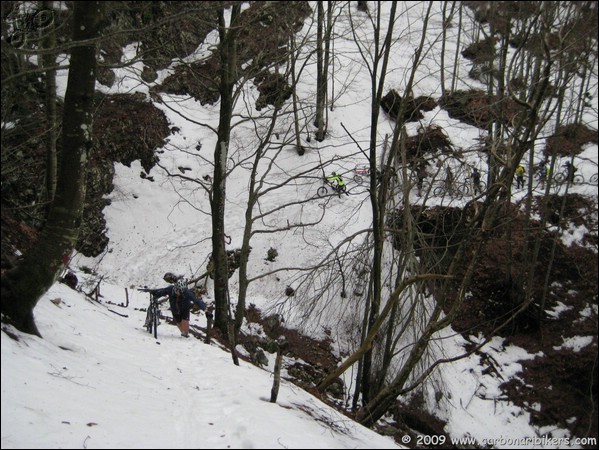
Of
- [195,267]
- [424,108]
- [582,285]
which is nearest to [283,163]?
[195,267]

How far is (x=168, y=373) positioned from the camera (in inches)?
220

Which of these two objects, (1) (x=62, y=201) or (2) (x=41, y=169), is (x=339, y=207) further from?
(1) (x=62, y=201)

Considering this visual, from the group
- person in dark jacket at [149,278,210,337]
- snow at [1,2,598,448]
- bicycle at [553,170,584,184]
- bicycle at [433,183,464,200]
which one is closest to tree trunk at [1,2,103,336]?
snow at [1,2,598,448]

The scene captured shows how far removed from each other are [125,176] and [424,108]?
46.9 feet

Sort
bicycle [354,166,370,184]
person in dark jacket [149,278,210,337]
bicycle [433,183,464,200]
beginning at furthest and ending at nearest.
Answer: bicycle [354,166,370,184] → bicycle [433,183,464,200] → person in dark jacket [149,278,210,337]

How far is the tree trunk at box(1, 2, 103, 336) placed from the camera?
4285 millimetres

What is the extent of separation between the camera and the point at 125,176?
16.8 metres

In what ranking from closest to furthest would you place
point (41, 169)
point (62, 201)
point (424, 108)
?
point (62, 201), point (41, 169), point (424, 108)

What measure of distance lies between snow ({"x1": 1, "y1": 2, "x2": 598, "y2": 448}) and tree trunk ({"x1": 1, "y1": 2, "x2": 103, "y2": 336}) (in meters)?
0.40

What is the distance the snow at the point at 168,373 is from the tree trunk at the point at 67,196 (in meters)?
0.40

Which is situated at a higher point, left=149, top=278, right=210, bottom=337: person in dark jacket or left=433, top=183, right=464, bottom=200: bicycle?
left=433, top=183, right=464, bottom=200: bicycle

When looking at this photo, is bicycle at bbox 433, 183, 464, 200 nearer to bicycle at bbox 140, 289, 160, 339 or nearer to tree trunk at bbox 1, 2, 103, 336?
bicycle at bbox 140, 289, 160, 339

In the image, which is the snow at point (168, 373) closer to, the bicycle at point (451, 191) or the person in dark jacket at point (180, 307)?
the person in dark jacket at point (180, 307)

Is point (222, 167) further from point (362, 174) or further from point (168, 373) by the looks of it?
Result: point (362, 174)
